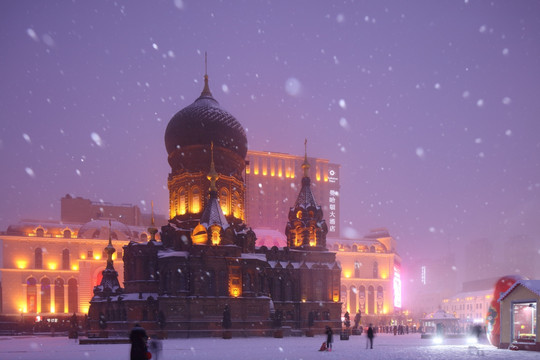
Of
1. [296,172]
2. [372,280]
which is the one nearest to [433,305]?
[296,172]

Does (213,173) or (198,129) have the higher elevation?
(198,129)

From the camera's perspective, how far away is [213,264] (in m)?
51.7

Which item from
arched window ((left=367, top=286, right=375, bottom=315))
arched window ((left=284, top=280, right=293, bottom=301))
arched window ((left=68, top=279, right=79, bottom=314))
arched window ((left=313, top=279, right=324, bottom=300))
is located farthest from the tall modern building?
arched window ((left=284, top=280, right=293, bottom=301))

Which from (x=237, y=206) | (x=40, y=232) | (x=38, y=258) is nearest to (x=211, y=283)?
(x=237, y=206)

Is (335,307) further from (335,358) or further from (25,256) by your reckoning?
(25,256)

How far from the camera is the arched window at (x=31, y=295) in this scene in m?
76.9

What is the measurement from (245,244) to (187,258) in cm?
668

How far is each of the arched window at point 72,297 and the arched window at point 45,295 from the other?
2.56 m

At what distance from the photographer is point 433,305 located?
192 meters

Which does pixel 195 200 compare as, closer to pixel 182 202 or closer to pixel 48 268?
pixel 182 202

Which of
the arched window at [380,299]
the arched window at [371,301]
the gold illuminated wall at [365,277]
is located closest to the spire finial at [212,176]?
the gold illuminated wall at [365,277]

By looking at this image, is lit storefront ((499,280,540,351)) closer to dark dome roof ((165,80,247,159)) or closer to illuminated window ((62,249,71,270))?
dark dome roof ((165,80,247,159))

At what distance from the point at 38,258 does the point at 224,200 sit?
34.2 meters

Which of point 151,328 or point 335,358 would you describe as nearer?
point 335,358
